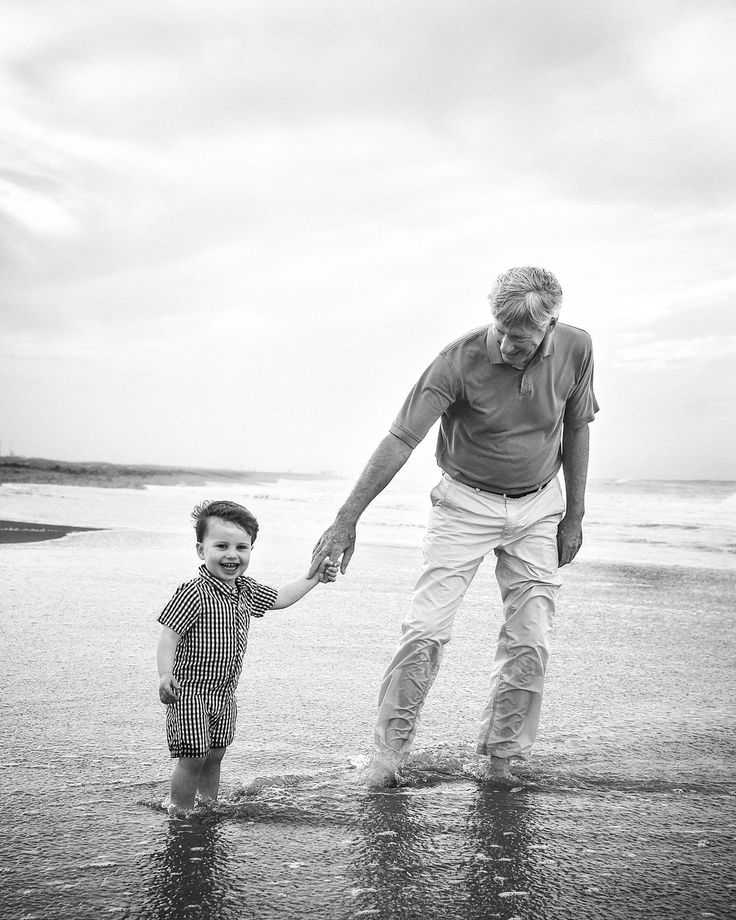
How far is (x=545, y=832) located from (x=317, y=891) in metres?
0.86

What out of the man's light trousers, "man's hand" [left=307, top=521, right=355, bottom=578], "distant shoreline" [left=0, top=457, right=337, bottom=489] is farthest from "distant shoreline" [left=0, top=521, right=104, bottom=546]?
"distant shoreline" [left=0, top=457, right=337, bottom=489]

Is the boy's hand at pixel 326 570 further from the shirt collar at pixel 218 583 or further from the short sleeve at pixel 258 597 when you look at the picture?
the shirt collar at pixel 218 583

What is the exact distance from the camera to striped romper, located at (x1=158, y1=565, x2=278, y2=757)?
297cm

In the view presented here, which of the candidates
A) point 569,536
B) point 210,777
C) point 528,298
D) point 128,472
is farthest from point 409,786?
point 128,472

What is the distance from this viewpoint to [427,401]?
3527 millimetres

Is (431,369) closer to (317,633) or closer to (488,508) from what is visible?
(488,508)

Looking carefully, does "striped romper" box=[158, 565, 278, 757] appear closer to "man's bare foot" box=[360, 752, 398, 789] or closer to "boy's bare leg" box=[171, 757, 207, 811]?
"boy's bare leg" box=[171, 757, 207, 811]

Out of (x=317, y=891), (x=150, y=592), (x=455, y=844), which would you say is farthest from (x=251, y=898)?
(x=150, y=592)

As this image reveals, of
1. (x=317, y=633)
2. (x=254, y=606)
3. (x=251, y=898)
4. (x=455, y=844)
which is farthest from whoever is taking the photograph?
(x=317, y=633)

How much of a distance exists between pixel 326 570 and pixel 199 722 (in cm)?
79

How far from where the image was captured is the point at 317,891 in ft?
8.09

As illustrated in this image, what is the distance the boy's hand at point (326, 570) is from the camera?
137 inches

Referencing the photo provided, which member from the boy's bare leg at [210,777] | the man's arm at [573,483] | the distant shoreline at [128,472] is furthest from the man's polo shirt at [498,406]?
the distant shoreline at [128,472]

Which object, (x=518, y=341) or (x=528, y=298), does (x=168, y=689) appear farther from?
(x=528, y=298)
